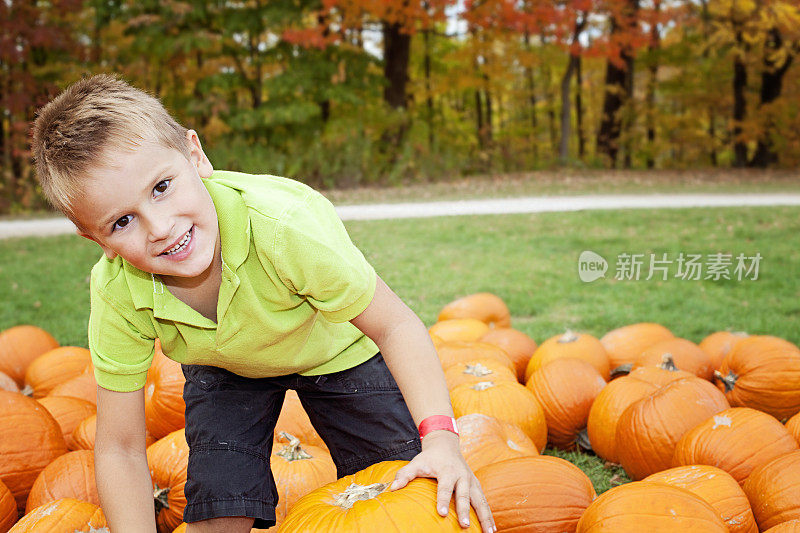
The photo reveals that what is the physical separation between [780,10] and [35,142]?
14.3m

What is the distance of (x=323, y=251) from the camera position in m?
1.63

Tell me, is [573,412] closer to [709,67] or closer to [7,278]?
[7,278]

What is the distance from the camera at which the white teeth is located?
5.14ft

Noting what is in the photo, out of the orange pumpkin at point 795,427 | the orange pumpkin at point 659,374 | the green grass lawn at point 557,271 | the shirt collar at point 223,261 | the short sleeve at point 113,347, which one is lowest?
the green grass lawn at point 557,271

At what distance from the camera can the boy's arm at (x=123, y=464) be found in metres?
1.75

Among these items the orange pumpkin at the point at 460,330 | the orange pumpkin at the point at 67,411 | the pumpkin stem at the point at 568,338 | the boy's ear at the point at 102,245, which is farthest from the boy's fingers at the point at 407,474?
the orange pumpkin at the point at 460,330

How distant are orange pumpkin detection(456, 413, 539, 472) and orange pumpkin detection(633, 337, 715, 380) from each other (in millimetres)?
911

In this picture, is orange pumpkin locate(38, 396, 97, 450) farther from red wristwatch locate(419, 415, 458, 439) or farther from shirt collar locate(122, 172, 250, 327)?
red wristwatch locate(419, 415, 458, 439)

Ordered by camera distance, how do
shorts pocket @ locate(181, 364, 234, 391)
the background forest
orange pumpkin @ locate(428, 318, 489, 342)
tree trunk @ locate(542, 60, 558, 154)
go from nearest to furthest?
1. shorts pocket @ locate(181, 364, 234, 391)
2. orange pumpkin @ locate(428, 318, 489, 342)
3. the background forest
4. tree trunk @ locate(542, 60, 558, 154)

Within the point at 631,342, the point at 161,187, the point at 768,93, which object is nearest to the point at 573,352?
the point at 631,342

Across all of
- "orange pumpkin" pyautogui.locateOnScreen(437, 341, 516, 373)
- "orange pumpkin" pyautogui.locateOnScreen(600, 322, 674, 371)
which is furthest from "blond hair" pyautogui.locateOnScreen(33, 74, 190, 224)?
"orange pumpkin" pyautogui.locateOnScreen(600, 322, 674, 371)

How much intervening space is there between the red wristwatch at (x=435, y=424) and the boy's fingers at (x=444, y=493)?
134 mm

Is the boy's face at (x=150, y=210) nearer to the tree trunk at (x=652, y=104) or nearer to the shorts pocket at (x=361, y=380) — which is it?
the shorts pocket at (x=361, y=380)

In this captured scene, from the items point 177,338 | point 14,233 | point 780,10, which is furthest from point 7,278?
point 780,10
